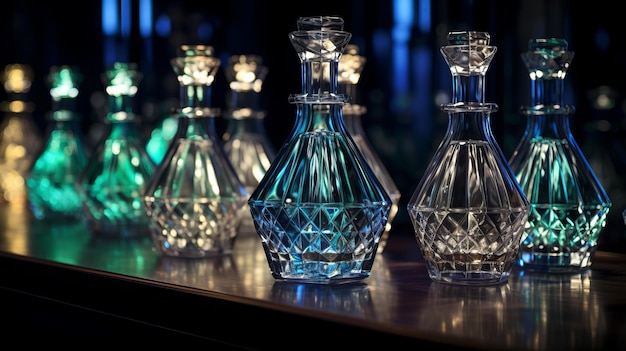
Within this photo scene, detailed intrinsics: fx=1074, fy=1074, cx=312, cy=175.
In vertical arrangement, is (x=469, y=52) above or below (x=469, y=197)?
above

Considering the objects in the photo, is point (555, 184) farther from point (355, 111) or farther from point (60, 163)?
point (60, 163)

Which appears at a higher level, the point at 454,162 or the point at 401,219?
the point at 454,162

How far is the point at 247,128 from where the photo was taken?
168 centimetres

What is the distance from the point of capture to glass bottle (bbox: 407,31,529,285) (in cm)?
109

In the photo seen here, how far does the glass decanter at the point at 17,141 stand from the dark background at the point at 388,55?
1.30ft

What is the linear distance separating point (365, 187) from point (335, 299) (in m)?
0.16

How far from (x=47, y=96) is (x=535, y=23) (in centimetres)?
180

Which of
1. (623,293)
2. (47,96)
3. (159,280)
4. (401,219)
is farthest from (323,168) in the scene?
(47,96)

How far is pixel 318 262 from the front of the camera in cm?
Answer: 112

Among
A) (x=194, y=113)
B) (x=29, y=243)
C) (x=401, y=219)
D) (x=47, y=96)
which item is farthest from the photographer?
(x=47, y=96)

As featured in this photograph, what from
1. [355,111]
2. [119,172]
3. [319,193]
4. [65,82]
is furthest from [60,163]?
[319,193]

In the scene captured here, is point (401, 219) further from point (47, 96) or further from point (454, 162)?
point (47, 96)

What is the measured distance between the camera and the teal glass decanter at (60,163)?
190cm

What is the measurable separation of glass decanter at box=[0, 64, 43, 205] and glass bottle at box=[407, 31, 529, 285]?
1.34 m
